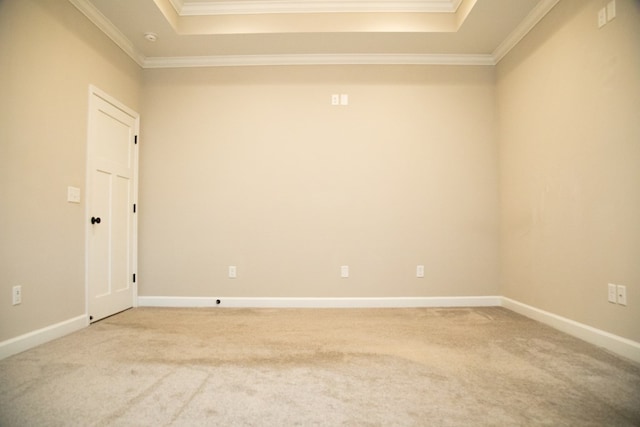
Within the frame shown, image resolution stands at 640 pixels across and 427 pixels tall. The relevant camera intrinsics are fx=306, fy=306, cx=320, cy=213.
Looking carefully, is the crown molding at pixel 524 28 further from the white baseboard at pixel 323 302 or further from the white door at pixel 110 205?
the white door at pixel 110 205

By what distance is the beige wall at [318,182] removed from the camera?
3465 millimetres

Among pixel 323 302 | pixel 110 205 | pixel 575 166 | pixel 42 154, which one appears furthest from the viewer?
pixel 323 302

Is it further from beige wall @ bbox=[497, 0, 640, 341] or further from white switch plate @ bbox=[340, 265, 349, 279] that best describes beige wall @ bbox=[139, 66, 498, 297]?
beige wall @ bbox=[497, 0, 640, 341]

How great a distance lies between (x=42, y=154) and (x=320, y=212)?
2.45 m

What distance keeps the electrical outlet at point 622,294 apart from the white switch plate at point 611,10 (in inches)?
73.4

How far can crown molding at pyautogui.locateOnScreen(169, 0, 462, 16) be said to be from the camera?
3062mm

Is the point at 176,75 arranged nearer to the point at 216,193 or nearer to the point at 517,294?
the point at 216,193

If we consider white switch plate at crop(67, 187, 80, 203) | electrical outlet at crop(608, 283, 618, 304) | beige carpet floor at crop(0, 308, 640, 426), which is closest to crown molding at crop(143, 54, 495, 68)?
white switch plate at crop(67, 187, 80, 203)

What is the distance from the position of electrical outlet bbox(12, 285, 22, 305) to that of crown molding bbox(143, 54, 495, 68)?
8.90 feet

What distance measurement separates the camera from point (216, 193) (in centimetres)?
353

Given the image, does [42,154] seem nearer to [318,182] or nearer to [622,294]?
[318,182]

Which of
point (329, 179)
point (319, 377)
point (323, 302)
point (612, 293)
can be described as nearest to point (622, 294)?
point (612, 293)

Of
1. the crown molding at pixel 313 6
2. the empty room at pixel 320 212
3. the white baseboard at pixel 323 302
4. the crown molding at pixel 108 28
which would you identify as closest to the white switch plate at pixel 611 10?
the empty room at pixel 320 212

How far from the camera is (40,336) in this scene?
225 centimetres
